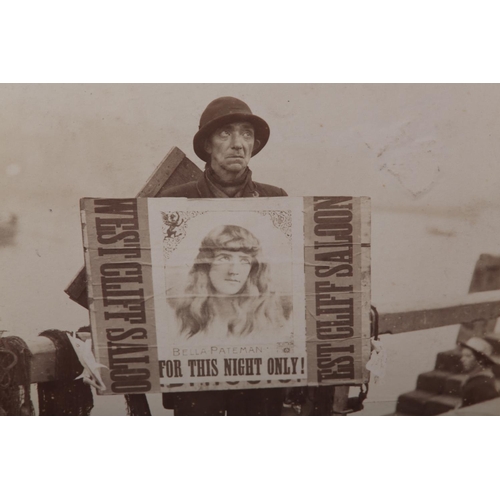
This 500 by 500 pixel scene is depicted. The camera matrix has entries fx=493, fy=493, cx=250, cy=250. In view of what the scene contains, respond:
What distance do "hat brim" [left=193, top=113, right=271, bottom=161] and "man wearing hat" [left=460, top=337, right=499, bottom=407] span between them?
4.13ft

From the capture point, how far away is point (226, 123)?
2010 mm

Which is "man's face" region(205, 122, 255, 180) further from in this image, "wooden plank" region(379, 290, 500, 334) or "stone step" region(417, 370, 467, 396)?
"stone step" region(417, 370, 467, 396)

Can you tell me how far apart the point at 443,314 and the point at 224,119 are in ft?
4.14

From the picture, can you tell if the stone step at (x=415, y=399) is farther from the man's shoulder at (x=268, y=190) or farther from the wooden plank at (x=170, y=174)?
the wooden plank at (x=170, y=174)

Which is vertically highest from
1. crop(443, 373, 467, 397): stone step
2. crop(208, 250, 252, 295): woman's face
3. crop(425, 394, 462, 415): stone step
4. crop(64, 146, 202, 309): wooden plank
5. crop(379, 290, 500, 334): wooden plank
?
crop(64, 146, 202, 309): wooden plank

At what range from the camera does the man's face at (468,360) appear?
86.2 inches

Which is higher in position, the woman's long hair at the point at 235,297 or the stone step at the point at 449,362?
the woman's long hair at the point at 235,297

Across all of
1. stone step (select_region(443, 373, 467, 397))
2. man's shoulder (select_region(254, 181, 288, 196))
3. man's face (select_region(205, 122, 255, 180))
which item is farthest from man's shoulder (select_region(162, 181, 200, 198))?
stone step (select_region(443, 373, 467, 397))

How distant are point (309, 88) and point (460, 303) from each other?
113cm

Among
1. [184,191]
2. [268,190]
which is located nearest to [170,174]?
[184,191]

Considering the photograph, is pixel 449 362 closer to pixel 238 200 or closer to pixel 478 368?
pixel 478 368

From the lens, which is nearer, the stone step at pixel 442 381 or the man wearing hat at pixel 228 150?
the man wearing hat at pixel 228 150

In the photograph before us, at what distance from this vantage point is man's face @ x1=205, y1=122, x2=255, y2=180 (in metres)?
2.02

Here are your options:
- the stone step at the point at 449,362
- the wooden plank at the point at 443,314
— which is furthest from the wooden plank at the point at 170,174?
the stone step at the point at 449,362
